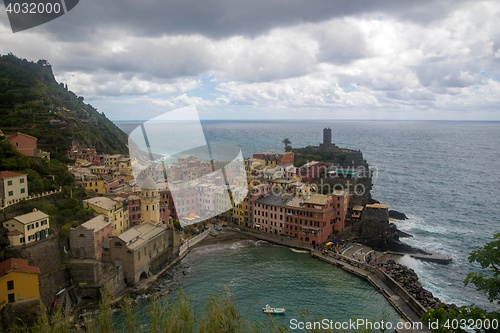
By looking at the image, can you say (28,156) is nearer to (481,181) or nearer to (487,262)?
(487,262)

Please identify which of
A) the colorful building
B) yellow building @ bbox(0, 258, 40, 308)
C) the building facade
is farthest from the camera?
the building facade

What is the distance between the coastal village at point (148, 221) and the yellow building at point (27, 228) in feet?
0.17

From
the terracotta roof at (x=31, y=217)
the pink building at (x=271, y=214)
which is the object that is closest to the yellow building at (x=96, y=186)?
the terracotta roof at (x=31, y=217)

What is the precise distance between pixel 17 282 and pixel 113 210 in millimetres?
8670

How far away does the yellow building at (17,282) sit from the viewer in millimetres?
17766

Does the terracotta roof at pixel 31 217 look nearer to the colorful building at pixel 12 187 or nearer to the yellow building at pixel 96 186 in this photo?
the colorful building at pixel 12 187

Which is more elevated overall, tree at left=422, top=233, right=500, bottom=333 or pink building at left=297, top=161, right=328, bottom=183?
tree at left=422, top=233, right=500, bottom=333

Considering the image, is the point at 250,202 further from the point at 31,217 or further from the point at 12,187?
the point at 12,187

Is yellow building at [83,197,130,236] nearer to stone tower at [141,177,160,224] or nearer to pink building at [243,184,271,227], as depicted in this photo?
stone tower at [141,177,160,224]

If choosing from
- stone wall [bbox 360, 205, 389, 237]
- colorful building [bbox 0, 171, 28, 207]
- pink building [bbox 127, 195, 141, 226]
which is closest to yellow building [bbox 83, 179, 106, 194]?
pink building [bbox 127, 195, 141, 226]

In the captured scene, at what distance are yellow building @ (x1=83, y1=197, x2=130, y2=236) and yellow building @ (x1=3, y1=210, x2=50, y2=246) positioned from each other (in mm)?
4155

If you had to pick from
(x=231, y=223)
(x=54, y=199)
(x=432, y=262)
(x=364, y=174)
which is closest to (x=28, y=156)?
(x=54, y=199)

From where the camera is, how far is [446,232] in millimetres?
35125

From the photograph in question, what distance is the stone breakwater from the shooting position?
2134cm
